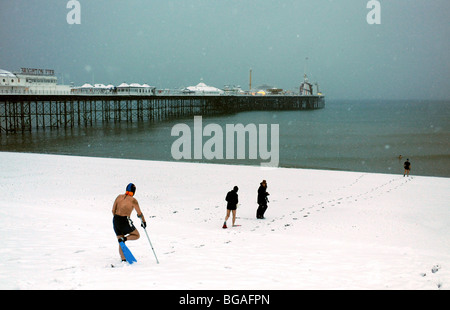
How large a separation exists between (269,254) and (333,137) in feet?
135

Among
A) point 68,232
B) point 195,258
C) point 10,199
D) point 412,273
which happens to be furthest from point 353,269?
point 10,199

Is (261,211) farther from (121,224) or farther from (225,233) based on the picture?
(121,224)

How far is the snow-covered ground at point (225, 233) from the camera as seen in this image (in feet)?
17.0

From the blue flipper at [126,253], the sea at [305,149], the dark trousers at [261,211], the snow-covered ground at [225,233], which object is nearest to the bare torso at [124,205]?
the blue flipper at [126,253]

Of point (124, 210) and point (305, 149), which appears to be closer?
point (124, 210)

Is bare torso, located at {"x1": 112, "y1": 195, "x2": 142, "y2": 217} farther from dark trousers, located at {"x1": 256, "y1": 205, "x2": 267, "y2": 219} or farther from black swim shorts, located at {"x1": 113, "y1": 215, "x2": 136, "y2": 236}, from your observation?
dark trousers, located at {"x1": 256, "y1": 205, "x2": 267, "y2": 219}

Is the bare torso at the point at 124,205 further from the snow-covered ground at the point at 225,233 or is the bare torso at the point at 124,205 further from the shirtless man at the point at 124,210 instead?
the snow-covered ground at the point at 225,233

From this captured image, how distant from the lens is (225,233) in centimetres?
841

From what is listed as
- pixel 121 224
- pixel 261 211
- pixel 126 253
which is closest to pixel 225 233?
pixel 261 211

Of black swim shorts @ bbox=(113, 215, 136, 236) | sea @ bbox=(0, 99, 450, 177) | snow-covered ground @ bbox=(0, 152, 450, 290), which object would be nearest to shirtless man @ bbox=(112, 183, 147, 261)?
black swim shorts @ bbox=(113, 215, 136, 236)

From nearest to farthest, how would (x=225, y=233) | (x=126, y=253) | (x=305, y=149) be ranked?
(x=126, y=253) < (x=225, y=233) < (x=305, y=149)
